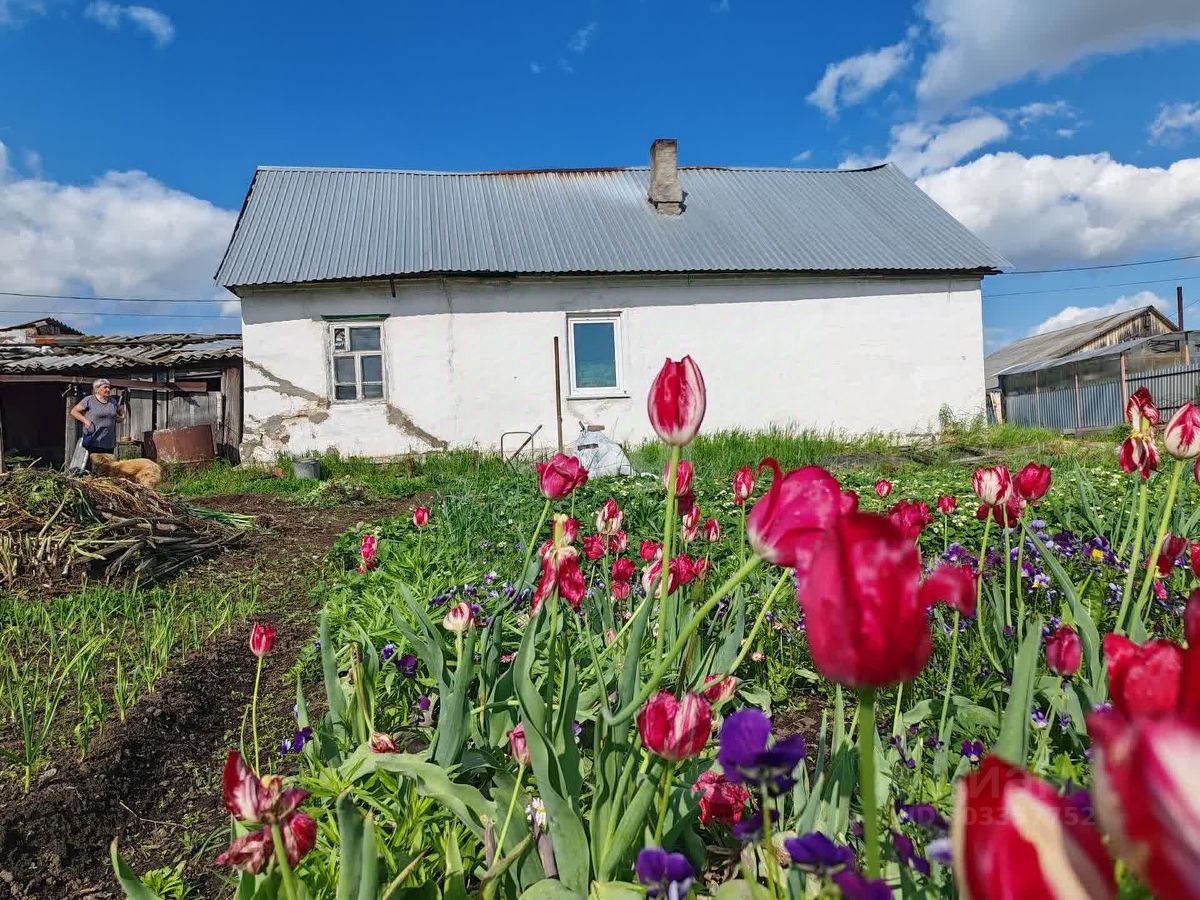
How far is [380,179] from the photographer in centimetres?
1388

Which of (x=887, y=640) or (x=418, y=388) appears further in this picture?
(x=418, y=388)

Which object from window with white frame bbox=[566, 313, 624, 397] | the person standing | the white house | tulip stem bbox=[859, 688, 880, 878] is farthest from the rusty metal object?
tulip stem bbox=[859, 688, 880, 878]

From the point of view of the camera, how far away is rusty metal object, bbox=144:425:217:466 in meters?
10.3

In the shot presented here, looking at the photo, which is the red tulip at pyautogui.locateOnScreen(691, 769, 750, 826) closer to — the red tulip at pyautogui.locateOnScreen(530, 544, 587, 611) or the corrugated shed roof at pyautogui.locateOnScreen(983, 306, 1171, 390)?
the red tulip at pyautogui.locateOnScreen(530, 544, 587, 611)

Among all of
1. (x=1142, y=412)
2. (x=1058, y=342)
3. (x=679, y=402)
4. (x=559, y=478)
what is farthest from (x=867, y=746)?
(x=1058, y=342)

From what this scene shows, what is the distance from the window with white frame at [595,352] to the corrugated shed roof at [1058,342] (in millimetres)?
23158

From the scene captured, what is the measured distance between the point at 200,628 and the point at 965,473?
624cm

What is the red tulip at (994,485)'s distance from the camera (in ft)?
5.68

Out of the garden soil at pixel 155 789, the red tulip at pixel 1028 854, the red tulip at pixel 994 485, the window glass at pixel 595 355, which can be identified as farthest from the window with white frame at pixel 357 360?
the red tulip at pixel 1028 854

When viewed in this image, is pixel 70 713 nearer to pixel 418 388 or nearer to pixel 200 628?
pixel 200 628

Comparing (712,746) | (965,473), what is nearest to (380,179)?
(965,473)

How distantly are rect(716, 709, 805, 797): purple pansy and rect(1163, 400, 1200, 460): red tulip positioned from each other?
1.23 metres

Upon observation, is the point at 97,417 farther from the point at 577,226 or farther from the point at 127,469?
the point at 577,226

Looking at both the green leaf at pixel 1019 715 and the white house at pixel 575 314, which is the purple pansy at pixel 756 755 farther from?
the white house at pixel 575 314
